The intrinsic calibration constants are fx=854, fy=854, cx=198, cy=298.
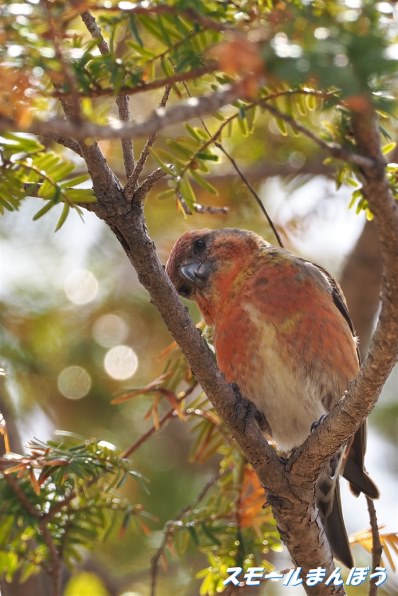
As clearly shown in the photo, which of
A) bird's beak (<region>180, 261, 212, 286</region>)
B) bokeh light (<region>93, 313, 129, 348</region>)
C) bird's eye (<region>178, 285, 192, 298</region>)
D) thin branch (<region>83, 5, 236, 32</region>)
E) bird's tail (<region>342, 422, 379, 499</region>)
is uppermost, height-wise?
thin branch (<region>83, 5, 236, 32</region>)

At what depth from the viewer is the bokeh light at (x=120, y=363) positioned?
17.1 ft

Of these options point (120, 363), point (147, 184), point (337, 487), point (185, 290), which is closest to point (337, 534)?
point (337, 487)

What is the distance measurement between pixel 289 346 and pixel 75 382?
5.81ft

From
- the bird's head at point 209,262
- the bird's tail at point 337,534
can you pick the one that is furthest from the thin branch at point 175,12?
the bird's tail at point 337,534

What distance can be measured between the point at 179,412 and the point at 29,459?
2.36ft

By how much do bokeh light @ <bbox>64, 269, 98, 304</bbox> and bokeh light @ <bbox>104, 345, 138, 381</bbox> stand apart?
371mm

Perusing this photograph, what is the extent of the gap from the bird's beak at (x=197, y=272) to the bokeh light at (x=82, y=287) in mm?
1219

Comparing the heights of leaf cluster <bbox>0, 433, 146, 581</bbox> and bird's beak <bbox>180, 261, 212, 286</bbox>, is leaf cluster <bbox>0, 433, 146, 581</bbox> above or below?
below

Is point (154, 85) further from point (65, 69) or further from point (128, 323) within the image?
point (128, 323)

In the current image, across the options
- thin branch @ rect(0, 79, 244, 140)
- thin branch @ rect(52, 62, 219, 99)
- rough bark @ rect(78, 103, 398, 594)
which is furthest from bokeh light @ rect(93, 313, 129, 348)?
thin branch @ rect(0, 79, 244, 140)

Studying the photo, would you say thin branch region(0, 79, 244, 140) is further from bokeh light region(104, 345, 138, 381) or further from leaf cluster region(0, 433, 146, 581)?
bokeh light region(104, 345, 138, 381)

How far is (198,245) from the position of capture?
172 inches

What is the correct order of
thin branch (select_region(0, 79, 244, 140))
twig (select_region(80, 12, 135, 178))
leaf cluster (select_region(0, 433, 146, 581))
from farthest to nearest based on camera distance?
1. leaf cluster (select_region(0, 433, 146, 581))
2. twig (select_region(80, 12, 135, 178))
3. thin branch (select_region(0, 79, 244, 140))

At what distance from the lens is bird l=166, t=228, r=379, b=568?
387cm
